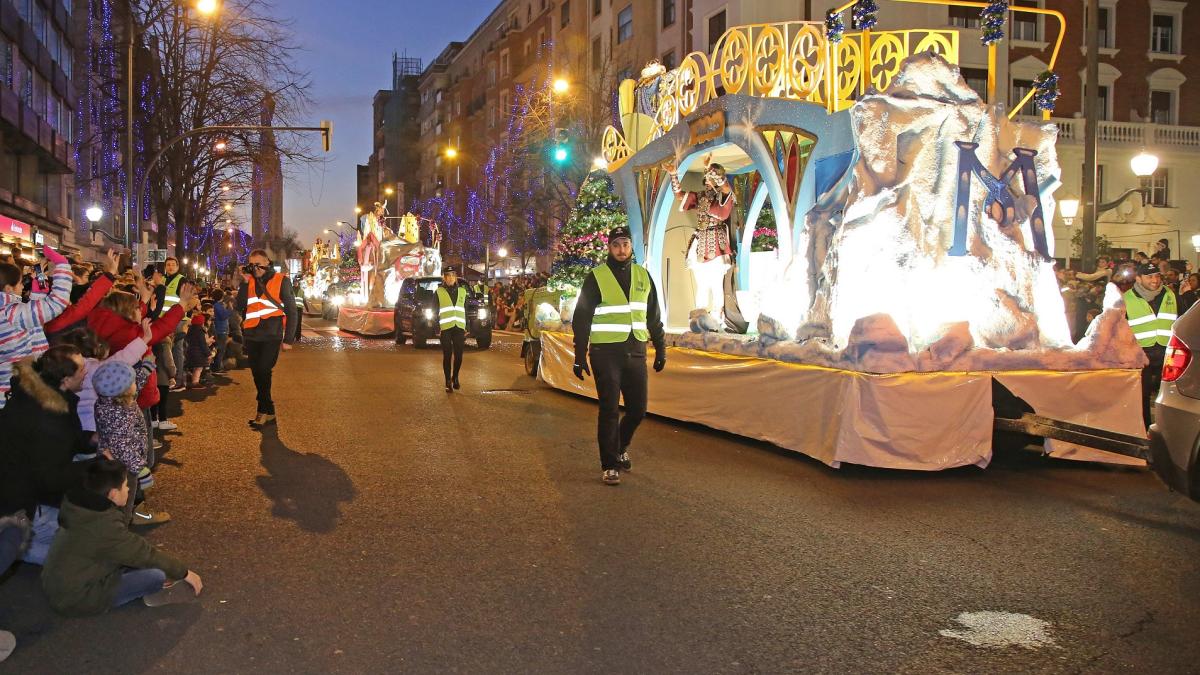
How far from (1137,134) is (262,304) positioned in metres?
29.1

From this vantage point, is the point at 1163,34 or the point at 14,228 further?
the point at 1163,34

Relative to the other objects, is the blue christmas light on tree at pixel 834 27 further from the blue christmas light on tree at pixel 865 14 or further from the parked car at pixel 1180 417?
the parked car at pixel 1180 417

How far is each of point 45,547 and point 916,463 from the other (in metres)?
5.79

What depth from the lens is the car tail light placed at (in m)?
5.44

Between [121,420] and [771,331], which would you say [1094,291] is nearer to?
[771,331]

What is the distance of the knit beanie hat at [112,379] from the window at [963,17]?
28.4 metres

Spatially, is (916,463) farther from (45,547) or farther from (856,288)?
(45,547)

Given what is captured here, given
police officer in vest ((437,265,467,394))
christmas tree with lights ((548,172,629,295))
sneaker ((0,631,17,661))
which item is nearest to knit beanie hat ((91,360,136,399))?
sneaker ((0,631,17,661))

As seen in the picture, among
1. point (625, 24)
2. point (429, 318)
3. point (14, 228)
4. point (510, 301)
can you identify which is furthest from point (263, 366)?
point (625, 24)

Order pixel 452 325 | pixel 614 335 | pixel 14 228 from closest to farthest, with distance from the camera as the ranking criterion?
pixel 614 335, pixel 452 325, pixel 14 228

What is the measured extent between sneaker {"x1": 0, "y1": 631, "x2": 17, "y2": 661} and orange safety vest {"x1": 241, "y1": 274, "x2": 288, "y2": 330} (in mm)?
6224

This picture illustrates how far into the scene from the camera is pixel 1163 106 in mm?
31562

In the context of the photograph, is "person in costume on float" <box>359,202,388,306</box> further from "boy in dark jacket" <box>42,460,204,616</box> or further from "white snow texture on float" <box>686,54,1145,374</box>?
"boy in dark jacket" <box>42,460,204,616</box>

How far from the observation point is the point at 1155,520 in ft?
20.3
